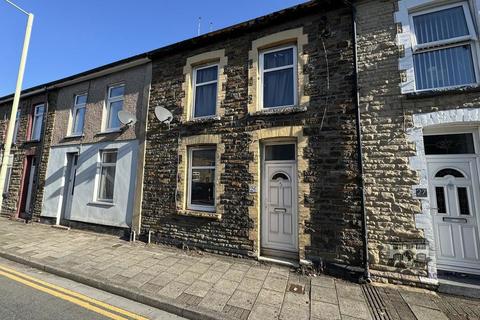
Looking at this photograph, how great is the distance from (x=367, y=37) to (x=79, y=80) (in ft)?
35.0

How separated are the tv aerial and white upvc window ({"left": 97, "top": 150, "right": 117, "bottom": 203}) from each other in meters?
2.68

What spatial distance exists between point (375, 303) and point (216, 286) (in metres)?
2.70

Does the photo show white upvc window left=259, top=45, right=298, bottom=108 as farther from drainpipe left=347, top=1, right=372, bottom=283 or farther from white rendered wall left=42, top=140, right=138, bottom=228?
white rendered wall left=42, top=140, right=138, bottom=228

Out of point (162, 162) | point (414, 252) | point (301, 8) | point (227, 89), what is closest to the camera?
point (414, 252)

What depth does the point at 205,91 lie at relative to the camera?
25.2 feet

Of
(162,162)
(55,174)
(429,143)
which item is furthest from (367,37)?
(55,174)

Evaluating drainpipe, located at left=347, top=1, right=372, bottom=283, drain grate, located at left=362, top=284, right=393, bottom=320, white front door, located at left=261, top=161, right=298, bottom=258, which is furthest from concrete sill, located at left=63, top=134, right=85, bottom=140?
drain grate, located at left=362, top=284, right=393, bottom=320

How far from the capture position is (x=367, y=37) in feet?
18.5

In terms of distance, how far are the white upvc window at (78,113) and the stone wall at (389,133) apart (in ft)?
33.9

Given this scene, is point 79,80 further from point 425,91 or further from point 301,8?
point 425,91

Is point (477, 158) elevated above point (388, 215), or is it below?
above

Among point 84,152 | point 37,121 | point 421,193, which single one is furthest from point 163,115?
point 37,121

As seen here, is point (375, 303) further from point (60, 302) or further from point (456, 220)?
point (60, 302)

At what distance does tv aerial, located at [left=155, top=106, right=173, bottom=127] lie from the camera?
7375 mm
